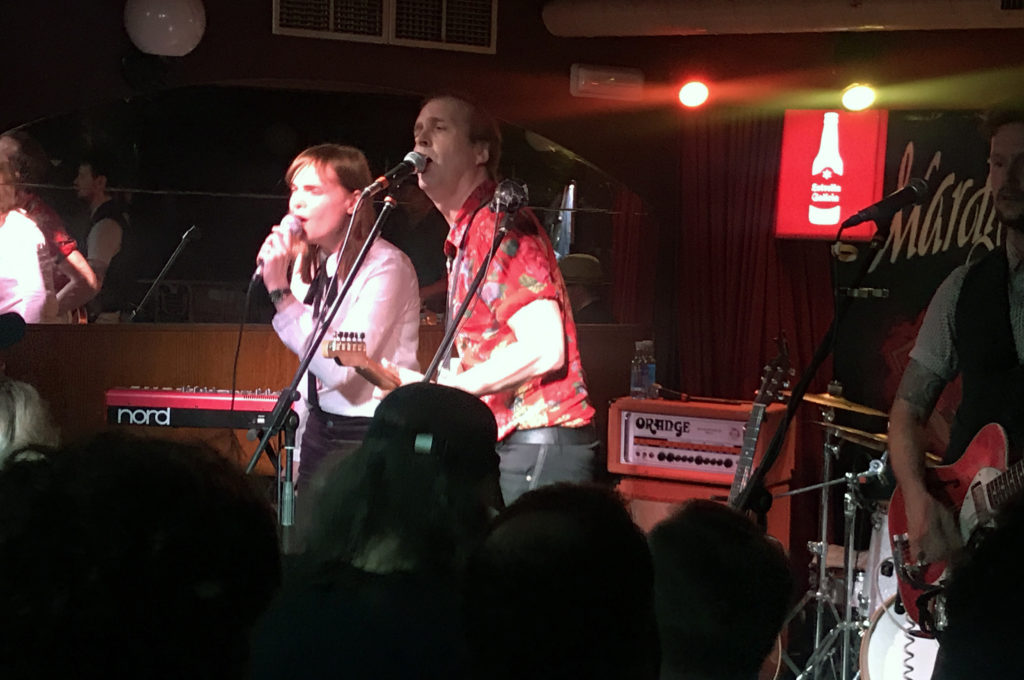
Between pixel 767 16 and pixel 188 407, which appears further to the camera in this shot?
pixel 767 16

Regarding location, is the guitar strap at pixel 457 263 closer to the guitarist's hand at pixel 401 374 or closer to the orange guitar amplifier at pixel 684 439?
the guitarist's hand at pixel 401 374

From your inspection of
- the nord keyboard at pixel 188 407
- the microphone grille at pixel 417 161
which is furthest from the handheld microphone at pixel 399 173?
the nord keyboard at pixel 188 407

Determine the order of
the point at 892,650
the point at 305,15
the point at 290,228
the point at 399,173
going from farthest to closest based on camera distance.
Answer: the point at 305,15 → the point at 290,228 → the point at 892,650 → the point at 399,173

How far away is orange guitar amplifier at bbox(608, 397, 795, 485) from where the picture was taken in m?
4.47

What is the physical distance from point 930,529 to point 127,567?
230 cm

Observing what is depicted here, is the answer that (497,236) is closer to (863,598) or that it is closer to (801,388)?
(801,388)

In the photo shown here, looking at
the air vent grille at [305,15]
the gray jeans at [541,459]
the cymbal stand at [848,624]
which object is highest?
the air vent grille at [305,15]

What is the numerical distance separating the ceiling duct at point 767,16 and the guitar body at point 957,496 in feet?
6.95

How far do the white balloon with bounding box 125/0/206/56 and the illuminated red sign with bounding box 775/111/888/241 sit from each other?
2.49 meters

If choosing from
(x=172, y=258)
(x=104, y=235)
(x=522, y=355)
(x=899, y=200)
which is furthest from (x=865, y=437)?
(x=104, y=235)

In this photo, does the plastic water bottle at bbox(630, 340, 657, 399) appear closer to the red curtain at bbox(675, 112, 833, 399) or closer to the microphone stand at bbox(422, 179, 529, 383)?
the red curtain at bbox(675, 112, 833, 399)

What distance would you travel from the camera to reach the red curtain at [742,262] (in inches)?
199

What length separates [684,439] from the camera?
4.52m

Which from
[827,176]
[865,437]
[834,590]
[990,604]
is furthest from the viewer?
[827,176]
